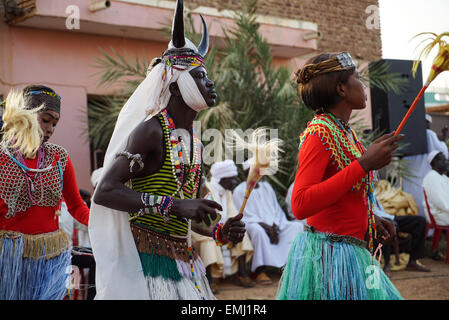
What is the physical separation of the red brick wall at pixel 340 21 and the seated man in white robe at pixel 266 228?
23.6ft

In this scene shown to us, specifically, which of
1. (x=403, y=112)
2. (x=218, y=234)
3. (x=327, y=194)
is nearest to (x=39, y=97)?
(x=218, y=234)

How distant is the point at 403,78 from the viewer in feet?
39.4

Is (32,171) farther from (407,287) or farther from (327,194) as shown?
(407,287)

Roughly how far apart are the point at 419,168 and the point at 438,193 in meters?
1.44

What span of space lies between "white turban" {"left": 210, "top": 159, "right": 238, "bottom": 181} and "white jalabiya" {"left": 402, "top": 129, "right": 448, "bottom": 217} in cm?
417

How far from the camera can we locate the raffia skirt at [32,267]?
4.20 m

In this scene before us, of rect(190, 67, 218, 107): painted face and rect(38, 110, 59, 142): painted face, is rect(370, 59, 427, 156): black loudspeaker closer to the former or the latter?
rect(38, 110, 59, 142): painted face

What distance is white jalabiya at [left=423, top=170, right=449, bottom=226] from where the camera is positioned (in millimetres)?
11164

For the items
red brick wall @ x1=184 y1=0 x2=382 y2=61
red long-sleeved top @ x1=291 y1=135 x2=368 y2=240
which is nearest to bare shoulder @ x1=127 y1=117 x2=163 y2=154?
red long-sleeved top @ x1=291 y1=135 x2=368 y2=240

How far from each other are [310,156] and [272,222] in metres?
7.26

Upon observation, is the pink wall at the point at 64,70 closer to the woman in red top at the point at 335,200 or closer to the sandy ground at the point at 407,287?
the sandy ground at the point at 407,287

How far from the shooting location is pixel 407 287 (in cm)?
895
